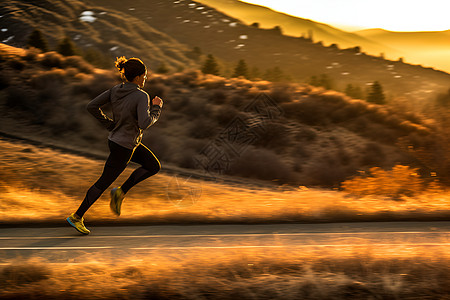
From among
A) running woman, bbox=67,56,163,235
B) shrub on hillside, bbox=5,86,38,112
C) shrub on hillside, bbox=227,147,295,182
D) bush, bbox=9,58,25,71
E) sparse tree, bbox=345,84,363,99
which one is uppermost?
running woman, bbox=67,56,163,235

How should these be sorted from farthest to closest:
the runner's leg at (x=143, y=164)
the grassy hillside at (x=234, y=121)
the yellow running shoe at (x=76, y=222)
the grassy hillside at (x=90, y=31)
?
the grassy hillside at (x=90, y=31) → the grassy hillside at (x=234, y=121) → the runner's leg at (x=143, y=164) → the yellow running shoe at (x=76, y=222)

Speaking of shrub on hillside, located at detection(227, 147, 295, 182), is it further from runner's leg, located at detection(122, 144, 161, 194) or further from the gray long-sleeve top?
the gray long-sleeve top

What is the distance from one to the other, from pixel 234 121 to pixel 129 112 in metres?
18.5

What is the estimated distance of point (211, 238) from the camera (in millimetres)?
6941

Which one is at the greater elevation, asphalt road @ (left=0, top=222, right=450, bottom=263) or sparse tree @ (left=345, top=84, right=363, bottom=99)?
asphalt road @ (left=0, top=222, right=450, bottom=263)

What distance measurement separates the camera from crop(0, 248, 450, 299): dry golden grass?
445 centimetres

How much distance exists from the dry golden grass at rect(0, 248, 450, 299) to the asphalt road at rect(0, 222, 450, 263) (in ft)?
1.30

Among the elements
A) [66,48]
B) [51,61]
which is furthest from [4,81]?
[66,48]

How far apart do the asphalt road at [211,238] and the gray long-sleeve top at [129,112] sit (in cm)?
119

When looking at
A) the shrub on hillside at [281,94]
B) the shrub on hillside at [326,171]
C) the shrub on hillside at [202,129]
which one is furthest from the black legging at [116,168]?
the shrub on hillside at [281,94]

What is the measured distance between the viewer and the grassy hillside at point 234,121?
21297mm

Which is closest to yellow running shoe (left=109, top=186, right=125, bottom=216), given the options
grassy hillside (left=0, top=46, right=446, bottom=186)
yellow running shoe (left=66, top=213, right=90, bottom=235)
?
yellow running shoe (left=66, top=213, right=90, bottom=235)

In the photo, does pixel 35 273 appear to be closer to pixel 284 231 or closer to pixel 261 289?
pixel 261 289

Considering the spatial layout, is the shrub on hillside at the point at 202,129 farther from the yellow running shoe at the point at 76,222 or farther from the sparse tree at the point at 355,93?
the sparse tree at the point at 355,93
